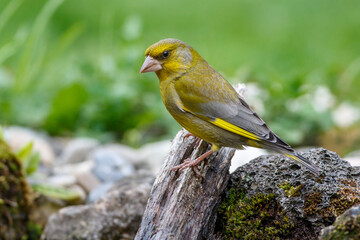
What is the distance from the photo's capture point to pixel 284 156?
11.7 feet

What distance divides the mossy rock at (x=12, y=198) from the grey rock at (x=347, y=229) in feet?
9.79

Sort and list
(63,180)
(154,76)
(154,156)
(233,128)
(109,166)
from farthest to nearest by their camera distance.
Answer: (154,76) < (154,156) < (109,166) < (63,180) < (233,128)

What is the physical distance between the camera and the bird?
147 inches

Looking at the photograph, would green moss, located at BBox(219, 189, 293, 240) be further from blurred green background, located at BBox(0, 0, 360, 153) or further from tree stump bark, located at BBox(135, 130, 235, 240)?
blurred green background, located at BBox(0, 0, 360, 153)

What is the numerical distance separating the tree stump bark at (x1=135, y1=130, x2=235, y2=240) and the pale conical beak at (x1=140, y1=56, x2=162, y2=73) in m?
0.65

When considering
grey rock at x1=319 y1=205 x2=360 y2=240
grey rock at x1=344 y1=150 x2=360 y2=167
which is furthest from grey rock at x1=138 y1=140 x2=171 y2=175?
grey rock at x1=319 y1=205 x2=360 y2=240

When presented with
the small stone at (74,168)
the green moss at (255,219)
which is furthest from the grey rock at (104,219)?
the small stone at (74,168)

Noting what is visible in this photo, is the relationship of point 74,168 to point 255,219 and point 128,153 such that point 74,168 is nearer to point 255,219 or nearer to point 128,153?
point 128,153

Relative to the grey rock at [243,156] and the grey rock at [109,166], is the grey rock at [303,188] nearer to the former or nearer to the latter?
the grey rock at [243,156]

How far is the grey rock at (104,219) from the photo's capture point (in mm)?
4176

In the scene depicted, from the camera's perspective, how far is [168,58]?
398 centimetres

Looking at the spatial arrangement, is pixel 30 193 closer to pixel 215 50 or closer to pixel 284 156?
pixel 284 156

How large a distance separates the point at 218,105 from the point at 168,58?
0.55m

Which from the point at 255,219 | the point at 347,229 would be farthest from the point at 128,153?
the point at 347,229
